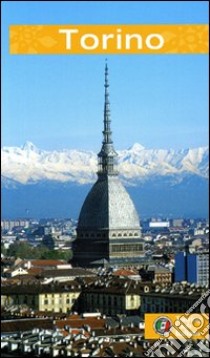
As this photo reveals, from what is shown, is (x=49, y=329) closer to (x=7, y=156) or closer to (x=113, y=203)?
(x=7, y=156)

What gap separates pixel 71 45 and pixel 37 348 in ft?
24.6

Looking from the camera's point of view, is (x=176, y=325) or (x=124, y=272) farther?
(x=124, y=272)

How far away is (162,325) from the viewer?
426 cm

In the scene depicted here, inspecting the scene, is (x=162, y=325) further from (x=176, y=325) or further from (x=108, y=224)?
(x=108, y=224)

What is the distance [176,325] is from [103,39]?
107 cm

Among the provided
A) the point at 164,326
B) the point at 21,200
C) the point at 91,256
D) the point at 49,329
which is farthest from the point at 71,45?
the point at 91,256

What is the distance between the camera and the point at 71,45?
3.58m

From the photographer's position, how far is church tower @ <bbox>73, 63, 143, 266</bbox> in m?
26.2

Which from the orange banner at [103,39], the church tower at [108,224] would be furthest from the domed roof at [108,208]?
the orange banner at [103,39]

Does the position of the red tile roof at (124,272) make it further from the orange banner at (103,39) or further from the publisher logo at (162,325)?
the orange banner at (103,39)

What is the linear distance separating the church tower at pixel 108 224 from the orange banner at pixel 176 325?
21170 millimetres

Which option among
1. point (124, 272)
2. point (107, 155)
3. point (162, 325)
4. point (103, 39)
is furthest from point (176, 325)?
point (107, 155)

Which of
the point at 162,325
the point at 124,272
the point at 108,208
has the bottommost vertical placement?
the point at 124,272

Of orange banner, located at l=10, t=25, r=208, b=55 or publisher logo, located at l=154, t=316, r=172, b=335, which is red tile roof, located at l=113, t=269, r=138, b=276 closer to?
publisher logo, located at l=154, t=316, r=172, b=335
